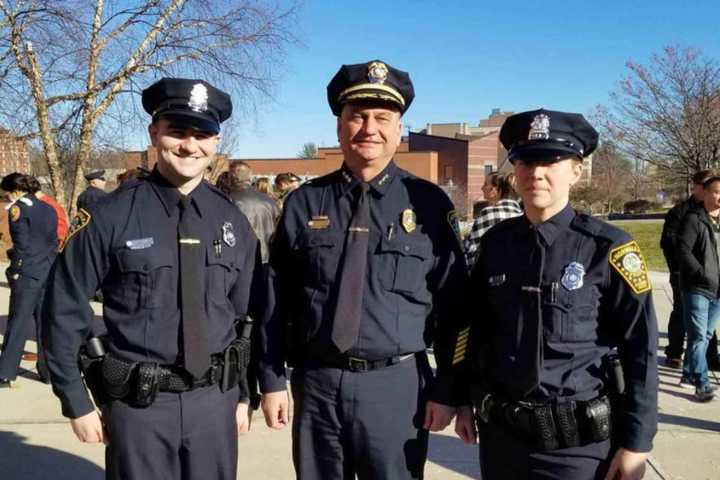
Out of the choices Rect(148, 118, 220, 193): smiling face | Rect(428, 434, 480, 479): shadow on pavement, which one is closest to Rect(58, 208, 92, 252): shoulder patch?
Rect(148, 118, 220, 193): smiling face

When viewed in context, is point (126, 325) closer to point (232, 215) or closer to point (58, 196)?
point (232, 215)

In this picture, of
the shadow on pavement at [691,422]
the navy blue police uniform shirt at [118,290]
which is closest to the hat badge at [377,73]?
the navy blue police uniform shirt at [118,290]

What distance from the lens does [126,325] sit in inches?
82.5

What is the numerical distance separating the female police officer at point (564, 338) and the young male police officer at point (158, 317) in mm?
1027

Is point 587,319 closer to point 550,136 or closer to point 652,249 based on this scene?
point 550,136

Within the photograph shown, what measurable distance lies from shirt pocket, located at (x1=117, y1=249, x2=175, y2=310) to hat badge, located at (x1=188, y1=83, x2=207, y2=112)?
57cm

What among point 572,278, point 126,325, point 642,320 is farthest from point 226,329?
point 642,320

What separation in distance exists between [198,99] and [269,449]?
7.97 ft

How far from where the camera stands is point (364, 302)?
2.20m

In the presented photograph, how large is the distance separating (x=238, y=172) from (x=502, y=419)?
4.11 metres

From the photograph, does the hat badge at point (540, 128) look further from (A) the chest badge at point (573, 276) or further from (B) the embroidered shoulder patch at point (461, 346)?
(B) the embroidered shoulder patch at point (461, 346)

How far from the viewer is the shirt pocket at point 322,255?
7.29 ft

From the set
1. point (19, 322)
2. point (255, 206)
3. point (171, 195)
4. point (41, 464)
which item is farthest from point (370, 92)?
point (19, 322)

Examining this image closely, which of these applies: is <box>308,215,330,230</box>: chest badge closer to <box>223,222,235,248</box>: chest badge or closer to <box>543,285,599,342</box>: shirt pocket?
<box>223,222,235,248</box>: chest badge
